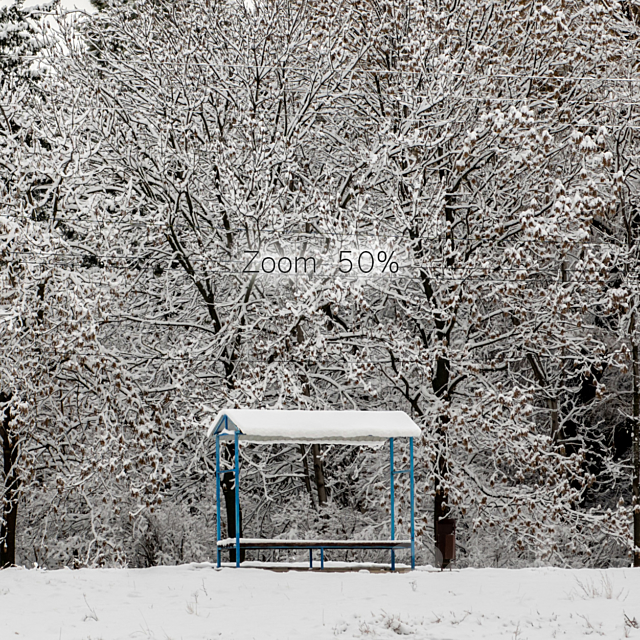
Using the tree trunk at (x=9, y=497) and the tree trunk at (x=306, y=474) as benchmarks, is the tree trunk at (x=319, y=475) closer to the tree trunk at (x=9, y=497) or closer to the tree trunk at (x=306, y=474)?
the tree trunk at (x=306, y=474)

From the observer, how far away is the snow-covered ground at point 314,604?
10781 mm

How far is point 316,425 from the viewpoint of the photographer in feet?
53.7

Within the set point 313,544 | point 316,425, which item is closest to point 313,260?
point 316,425

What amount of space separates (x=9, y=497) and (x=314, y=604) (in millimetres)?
10737

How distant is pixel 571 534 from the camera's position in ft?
74.4

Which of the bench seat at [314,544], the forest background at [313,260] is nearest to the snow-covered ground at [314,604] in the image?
the bench seat at [314,544]

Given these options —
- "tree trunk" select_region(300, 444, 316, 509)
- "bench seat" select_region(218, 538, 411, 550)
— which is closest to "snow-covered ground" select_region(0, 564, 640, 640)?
"bench seat" select_region(218, 538, 411, 550)

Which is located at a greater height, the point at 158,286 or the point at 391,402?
the point at 158,286

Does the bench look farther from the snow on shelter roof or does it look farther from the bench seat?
the snow on shelter roof

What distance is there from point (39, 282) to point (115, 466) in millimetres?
3702

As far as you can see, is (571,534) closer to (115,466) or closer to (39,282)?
(115,466)

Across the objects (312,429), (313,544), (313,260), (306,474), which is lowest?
(313,544)

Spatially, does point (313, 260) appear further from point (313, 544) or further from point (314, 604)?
point (314, 604)

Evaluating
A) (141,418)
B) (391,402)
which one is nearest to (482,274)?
(391,402)
